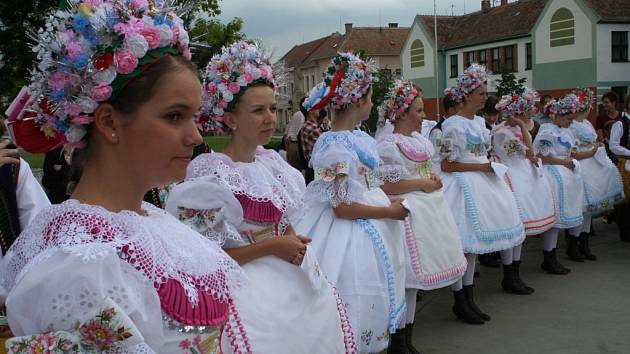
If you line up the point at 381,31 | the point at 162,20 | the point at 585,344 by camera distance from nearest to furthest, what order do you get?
1. the point at 162,20
2. the point at 585,344
3. the point at 381,31

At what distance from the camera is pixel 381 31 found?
5569cm

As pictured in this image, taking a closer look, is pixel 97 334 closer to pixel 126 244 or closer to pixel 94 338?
pixel 94 338

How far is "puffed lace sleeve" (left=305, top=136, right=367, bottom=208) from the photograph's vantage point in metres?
3.74

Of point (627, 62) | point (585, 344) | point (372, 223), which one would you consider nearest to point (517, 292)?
point (585, 344)

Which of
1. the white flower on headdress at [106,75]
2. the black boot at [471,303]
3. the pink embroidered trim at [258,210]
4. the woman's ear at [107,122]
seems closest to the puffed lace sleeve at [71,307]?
the woman's ear at [107,122]

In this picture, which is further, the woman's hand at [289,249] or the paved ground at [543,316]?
the paved ground at [543,316]

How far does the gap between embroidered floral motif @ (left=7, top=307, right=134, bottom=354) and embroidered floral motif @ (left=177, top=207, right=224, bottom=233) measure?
1097 millimetres

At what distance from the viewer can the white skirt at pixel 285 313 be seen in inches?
91.4

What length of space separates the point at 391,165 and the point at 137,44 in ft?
10.7

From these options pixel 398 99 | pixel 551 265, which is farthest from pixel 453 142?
pixel 551 265

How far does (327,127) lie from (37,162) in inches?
524

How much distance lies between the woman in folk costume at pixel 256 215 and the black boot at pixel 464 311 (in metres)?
2.82

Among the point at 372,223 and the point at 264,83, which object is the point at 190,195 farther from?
the point at 372,223

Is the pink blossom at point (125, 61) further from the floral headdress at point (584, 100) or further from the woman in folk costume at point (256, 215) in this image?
the floral headdress at point (584, 100)
